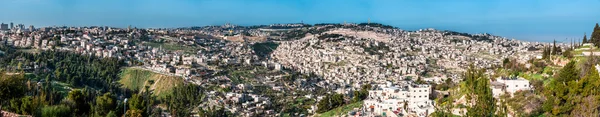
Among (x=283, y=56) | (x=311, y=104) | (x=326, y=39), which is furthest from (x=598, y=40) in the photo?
(x=326, y=39)

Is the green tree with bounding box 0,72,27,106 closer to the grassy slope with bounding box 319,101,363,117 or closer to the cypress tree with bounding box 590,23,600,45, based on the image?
the grassy slope with bounding box 319,101,363,117

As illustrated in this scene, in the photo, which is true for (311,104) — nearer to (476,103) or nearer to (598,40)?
(598,40)

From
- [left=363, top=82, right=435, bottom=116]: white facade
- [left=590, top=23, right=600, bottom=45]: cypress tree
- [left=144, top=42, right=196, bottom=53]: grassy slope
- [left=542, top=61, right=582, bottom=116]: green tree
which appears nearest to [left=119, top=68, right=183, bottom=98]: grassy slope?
[left=144, top=42, right=196, bottom=53]: grassy slope

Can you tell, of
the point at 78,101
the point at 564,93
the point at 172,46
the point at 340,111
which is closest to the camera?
the point at 564,93

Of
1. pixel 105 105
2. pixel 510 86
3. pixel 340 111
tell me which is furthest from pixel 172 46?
pixel 510 86

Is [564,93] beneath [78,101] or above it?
above

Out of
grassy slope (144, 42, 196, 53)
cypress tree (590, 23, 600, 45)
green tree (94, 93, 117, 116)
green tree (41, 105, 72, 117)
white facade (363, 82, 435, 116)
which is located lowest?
white facade (363, 82, 435, 116)

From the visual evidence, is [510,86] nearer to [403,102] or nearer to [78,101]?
[403,102]

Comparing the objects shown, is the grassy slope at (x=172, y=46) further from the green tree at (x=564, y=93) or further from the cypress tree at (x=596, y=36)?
the green tree at (x=564, y=93)

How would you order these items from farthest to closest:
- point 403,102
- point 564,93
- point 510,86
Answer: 1. point 403,102
2. point 510,86
3. point 564,93
